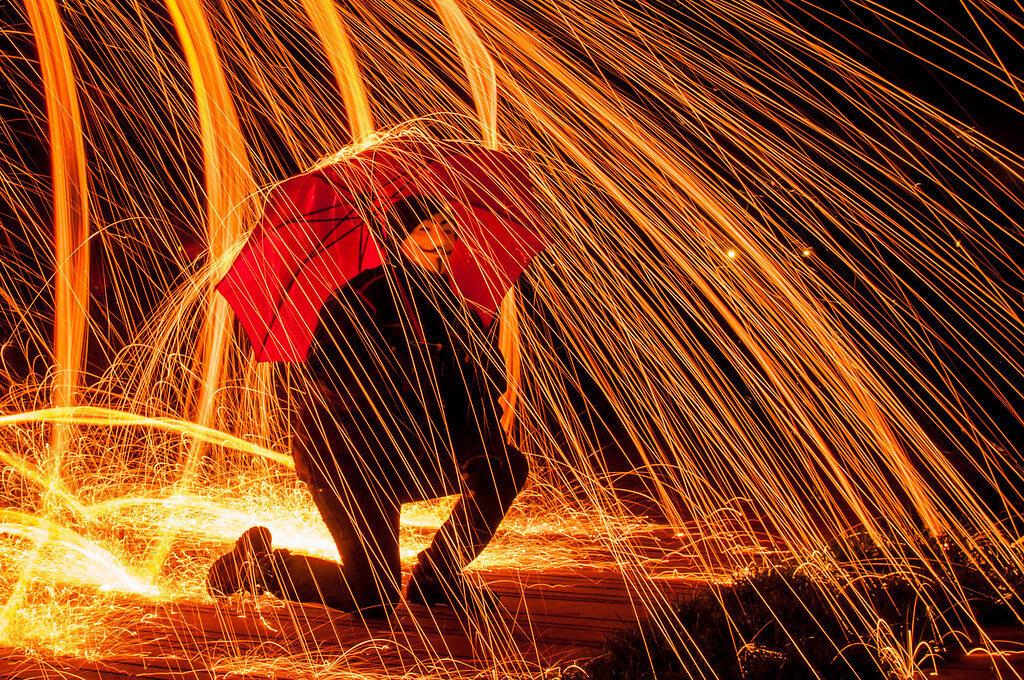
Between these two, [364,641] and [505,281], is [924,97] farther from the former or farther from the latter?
[364,641]

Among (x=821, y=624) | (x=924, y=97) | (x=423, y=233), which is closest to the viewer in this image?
(x=821, y=624)

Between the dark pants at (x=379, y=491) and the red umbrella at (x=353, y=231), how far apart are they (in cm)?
45

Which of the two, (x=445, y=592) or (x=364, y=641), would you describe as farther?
(x=445, y=592)

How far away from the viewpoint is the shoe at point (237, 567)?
2705 mm

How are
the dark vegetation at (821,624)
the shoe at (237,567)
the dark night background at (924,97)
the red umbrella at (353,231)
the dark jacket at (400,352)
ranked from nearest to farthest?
the dark vegetation at (821,624)
the dark jacket at (400,352)
the shoe at (237,567)
the red umbrella at (353,231)
the dark night background at (924,97)

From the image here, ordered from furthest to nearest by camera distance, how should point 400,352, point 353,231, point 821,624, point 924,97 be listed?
1. point 924,97
2. point 353,231
3. point 400,352
4. point 821,624

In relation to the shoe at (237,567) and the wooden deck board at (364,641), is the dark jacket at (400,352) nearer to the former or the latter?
the shoe at (237,567)

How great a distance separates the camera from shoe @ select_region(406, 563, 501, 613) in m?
2.64

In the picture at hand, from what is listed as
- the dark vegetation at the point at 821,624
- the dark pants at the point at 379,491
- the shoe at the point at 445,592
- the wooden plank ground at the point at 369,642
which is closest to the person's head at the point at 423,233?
the dark pants at the point at 379,491

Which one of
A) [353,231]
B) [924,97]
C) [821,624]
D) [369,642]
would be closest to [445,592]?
[369,642]

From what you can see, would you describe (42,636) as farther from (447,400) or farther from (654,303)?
(654,303)

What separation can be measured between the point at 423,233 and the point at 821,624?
1.69 m

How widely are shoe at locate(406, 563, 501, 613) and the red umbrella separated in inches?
33.4

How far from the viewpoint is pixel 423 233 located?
2.98 m
